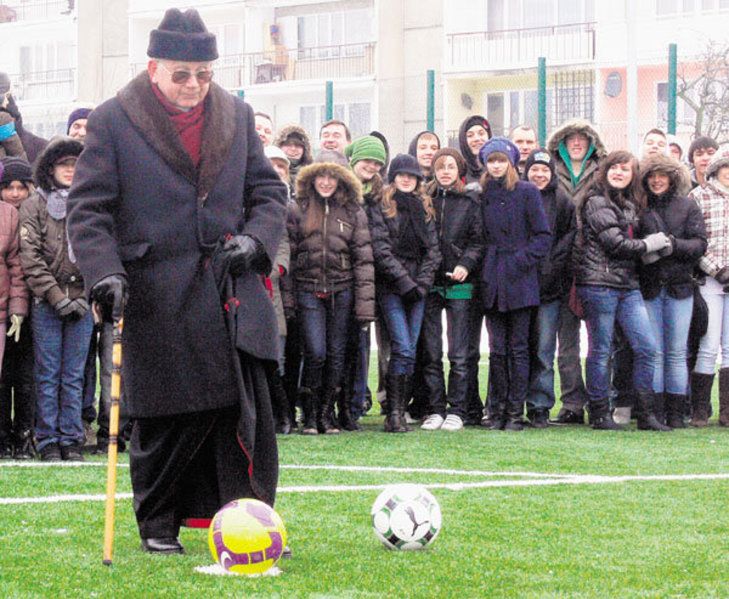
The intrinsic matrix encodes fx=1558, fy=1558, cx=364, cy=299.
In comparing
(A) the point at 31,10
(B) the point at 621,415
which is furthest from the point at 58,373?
(A) the point at 31,10

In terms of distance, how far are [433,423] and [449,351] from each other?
0.60 meters

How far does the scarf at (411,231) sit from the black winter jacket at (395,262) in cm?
3

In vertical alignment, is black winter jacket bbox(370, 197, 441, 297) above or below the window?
below

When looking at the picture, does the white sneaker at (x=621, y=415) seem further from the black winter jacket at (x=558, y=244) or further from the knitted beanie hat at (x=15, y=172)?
the knitted beanie hat at (x=15, y=172)

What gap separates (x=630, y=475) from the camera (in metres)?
9.44

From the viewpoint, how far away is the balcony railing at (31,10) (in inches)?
2152

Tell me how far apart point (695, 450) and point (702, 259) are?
7.13 feet

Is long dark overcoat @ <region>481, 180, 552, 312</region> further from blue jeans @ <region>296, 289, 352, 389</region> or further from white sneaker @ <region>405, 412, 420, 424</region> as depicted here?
white sneaker @ <region>405, 412, 420, 424</region>

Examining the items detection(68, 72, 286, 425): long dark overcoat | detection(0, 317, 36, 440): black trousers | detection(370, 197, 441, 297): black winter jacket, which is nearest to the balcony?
detection(370, 197, 441, 297): black winter jacket

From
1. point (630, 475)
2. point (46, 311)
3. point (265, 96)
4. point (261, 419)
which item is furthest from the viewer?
point (265, 96)

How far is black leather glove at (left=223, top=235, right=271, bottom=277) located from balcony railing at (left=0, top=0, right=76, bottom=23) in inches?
1917

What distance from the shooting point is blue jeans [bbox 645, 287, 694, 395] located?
12320 millimetres

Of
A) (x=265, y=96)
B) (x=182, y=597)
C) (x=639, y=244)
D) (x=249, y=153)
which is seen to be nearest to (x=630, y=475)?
(x=639, y=244)

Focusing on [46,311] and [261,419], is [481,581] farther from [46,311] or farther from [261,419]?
[46,311]
